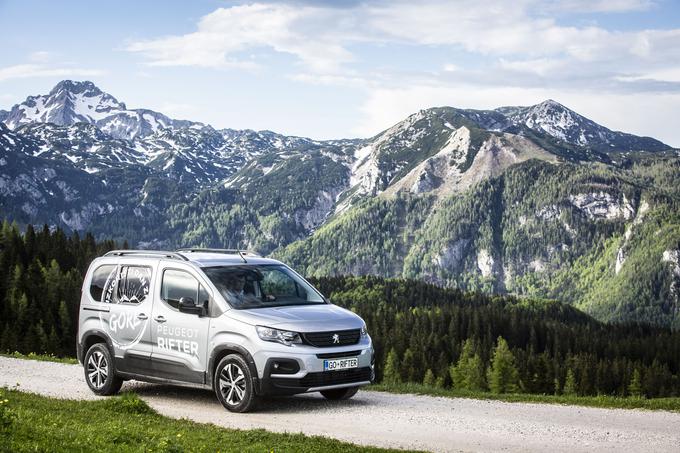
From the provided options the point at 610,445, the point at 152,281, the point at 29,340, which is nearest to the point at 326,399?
the point at 152,281

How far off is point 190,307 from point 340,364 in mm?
3615

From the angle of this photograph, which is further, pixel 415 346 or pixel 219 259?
pixel 415 346

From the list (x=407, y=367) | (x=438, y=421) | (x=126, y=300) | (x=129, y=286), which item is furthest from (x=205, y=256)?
(x=407, y=367)

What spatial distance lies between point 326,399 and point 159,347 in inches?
159

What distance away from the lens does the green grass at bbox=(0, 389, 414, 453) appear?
11.9 metres

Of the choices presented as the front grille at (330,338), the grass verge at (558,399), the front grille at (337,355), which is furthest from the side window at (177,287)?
the grass verge at (558,399)

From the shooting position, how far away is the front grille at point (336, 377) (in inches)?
653

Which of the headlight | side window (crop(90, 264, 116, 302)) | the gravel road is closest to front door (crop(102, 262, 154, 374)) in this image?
side window (crop(90, 264, 116, 302))

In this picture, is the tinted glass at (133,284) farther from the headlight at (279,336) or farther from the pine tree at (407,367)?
the pine tree at (407,367)

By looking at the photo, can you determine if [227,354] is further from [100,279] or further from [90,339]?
[100,279]

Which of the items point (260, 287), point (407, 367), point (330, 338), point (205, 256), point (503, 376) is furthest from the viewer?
point (407, 367)

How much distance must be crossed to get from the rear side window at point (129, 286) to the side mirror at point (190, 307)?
1.59 meters

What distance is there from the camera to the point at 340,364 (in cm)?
1695

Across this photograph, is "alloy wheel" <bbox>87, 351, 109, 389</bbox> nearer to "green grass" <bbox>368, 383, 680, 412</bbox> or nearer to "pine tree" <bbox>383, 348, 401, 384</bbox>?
"green grass" <bbox>368, 383, 680, 412</bbox>
